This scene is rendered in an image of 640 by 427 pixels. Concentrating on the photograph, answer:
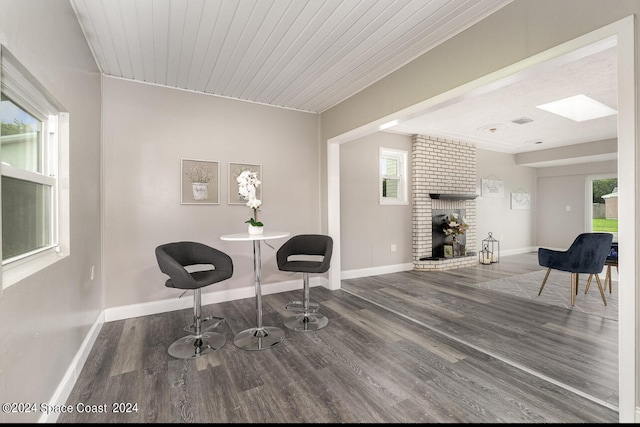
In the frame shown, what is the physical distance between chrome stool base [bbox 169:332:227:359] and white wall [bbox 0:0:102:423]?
671 mm

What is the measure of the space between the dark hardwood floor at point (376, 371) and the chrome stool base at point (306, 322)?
100 millimetres

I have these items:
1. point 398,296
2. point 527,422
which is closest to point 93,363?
point 527,422

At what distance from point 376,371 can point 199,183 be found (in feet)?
9.37

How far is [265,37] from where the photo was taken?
8.05 feet

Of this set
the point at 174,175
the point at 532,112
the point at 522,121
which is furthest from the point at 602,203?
the point at 174,175

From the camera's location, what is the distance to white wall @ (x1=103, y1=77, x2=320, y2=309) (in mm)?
3113

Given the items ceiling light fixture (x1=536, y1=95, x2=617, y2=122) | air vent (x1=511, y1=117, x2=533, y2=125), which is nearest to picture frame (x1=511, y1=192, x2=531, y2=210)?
ceiling light fixture (x1=536, y1=95, x2=617, y2=122)

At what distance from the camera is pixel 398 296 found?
383 centimetres

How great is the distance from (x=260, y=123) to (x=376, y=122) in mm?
1658

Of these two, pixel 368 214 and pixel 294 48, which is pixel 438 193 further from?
pixel 294 48

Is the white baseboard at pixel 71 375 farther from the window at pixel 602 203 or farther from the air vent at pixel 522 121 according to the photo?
the window at pixel 602 203

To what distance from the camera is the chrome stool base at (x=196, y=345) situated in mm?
2324

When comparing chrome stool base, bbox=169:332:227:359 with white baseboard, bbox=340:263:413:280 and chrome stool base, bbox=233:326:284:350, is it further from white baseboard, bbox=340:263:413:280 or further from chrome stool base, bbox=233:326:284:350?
white baseboard, bbox=340:263:413:280

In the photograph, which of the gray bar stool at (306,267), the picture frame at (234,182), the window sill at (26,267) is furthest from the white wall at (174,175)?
the window sill at (26,267)
